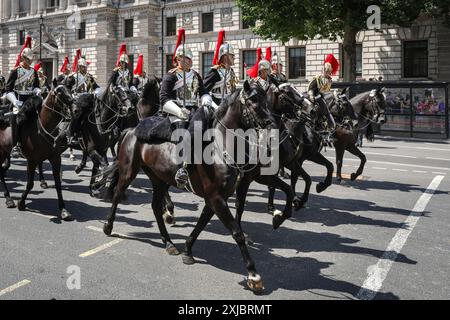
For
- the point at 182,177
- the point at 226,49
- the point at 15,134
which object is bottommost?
the point at 182,177

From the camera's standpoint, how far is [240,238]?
561 centimetres

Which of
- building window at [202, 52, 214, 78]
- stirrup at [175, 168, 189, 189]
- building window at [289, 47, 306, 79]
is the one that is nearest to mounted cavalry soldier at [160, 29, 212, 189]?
stirrup at [175, 168, 189, 189]

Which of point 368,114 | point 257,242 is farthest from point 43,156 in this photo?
point 368,114

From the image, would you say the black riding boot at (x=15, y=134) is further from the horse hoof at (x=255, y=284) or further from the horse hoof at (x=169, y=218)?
the horse hoof at (x=255, y=284)

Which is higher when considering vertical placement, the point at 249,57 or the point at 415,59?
the point at 249,57

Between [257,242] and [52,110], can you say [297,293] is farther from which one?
[52,110]

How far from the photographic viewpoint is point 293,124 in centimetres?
889

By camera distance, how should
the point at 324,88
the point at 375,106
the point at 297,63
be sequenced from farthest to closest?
the point at 297,63 → the point at 375,106 → the point at 324,88

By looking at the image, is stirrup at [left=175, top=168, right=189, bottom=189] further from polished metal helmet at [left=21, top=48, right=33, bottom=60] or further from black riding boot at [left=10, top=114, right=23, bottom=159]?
polished metal helmet at [left=21, top=48, right=33, bottom=60]

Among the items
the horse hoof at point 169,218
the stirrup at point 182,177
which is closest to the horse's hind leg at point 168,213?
the horse hoof at point 169,218

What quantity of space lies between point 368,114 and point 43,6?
57.1m

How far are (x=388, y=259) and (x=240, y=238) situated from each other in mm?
2457

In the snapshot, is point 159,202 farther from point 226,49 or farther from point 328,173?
point 328,173

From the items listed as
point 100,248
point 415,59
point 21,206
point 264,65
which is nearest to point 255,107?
point 100,248
